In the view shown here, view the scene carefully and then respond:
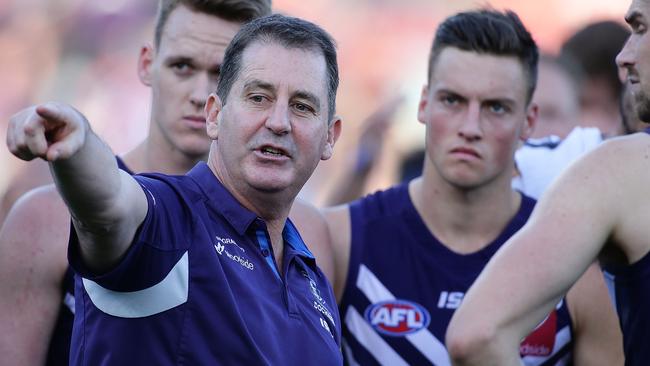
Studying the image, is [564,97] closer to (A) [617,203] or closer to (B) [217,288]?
(A) [617,203]

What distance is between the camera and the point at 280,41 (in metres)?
3.02

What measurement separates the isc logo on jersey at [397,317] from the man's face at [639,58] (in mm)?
1323

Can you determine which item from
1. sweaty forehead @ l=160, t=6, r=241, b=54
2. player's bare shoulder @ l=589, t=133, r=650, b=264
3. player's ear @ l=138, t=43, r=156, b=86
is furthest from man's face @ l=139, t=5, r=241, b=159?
player's bare shoulder @ l=589, t=133, r=650, b=264

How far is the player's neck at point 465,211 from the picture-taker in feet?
15.0

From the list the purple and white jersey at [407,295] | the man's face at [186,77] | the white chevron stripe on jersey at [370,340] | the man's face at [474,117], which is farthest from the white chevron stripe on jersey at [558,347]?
the man's face at [186,77]

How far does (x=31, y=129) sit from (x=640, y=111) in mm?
1932

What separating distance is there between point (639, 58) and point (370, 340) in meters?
1.55

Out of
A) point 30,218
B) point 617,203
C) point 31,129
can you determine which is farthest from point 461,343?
point 30,218

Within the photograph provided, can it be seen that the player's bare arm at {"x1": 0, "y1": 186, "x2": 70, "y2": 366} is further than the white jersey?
No

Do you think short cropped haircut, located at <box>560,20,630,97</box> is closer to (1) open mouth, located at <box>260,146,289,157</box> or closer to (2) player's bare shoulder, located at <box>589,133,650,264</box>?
(2) player's bare shoulder, located at <box>589,133,650,264</box>

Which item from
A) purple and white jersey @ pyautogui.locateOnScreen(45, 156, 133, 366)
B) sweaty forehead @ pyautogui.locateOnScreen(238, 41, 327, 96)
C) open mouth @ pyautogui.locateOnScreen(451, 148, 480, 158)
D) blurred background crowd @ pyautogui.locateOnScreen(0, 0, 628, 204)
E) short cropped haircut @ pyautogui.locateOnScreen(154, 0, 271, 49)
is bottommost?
blurred background crowd @ pyautogui.locateOnScreen(0, 0, 628, 204)

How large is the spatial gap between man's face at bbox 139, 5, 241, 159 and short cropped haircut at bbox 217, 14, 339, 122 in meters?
0.92

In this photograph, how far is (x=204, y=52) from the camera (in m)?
4.10

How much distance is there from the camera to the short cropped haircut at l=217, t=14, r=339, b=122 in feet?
9.95
